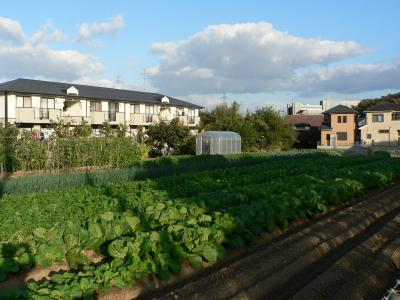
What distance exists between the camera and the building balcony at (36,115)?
31500 mm

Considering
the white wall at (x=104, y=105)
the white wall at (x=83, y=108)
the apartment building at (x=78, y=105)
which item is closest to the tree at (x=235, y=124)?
the apartment building at (x=78, y=105)

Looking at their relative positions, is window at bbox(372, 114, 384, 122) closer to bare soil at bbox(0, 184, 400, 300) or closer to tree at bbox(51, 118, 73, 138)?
tree at bbox(51, 118, 73, 138)

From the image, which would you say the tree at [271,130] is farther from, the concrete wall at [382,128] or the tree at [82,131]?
the tree at [82,131]

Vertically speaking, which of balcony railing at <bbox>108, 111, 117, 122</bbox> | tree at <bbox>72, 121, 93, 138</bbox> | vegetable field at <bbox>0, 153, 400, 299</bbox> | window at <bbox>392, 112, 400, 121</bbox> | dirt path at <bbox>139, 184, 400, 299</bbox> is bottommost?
dirt path at <bbox>139, 184, 400, 299</bbox>

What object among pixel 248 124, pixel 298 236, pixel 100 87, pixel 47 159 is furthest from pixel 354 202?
pixel 100 87

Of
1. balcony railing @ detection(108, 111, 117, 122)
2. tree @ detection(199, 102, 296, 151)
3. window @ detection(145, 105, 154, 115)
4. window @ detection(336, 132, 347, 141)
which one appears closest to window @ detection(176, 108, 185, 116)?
tree @ detection(199, 102, 296, 151)

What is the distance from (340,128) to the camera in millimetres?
55031

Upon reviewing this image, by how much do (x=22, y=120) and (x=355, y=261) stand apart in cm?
2841

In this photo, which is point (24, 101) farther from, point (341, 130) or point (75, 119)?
point (341, 130)

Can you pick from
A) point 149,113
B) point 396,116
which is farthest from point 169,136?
point 396,116

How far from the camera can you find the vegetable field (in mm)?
4914

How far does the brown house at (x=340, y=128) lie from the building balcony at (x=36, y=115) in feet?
103

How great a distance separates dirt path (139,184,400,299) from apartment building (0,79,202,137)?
2661 centimetres

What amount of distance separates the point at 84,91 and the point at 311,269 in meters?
33.4
